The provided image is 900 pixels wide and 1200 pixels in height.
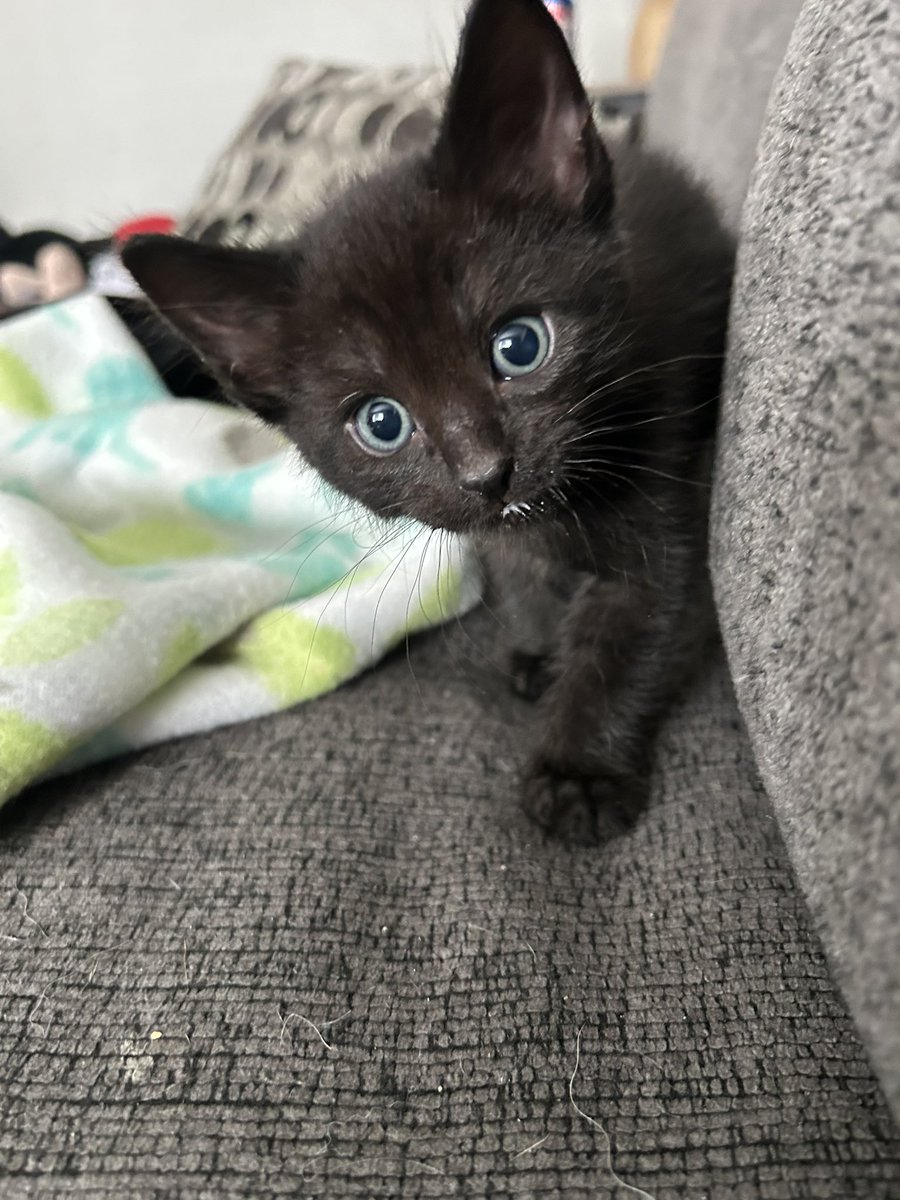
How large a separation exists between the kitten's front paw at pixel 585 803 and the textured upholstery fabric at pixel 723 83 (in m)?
0.72

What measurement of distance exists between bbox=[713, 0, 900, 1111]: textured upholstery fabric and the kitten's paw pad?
463 millimetres

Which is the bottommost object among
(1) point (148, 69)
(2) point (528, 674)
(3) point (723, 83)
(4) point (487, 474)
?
(2) point (528, 674)

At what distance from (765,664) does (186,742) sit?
65cm

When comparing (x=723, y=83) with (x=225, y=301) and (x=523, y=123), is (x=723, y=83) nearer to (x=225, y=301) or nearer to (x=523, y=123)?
(x=523, y=123)

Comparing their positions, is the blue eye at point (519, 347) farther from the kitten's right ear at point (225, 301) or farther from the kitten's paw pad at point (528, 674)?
the kitten's paw pad at point (528, 674)

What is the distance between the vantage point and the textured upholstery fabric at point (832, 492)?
43 cm

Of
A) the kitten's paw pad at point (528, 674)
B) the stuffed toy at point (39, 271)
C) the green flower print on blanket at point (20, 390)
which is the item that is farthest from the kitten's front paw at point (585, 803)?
the stuffed toy at point (39, 271)

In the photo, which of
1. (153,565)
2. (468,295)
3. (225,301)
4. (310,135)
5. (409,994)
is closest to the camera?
(409,994)

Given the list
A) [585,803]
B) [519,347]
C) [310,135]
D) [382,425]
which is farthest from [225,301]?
[310,135]

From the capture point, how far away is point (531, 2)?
0.73m

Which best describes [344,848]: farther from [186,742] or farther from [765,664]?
[765,664]

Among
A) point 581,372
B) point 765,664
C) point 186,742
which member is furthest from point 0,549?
point 765,664

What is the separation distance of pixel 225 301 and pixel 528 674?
576mm

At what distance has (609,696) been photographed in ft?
3.22
